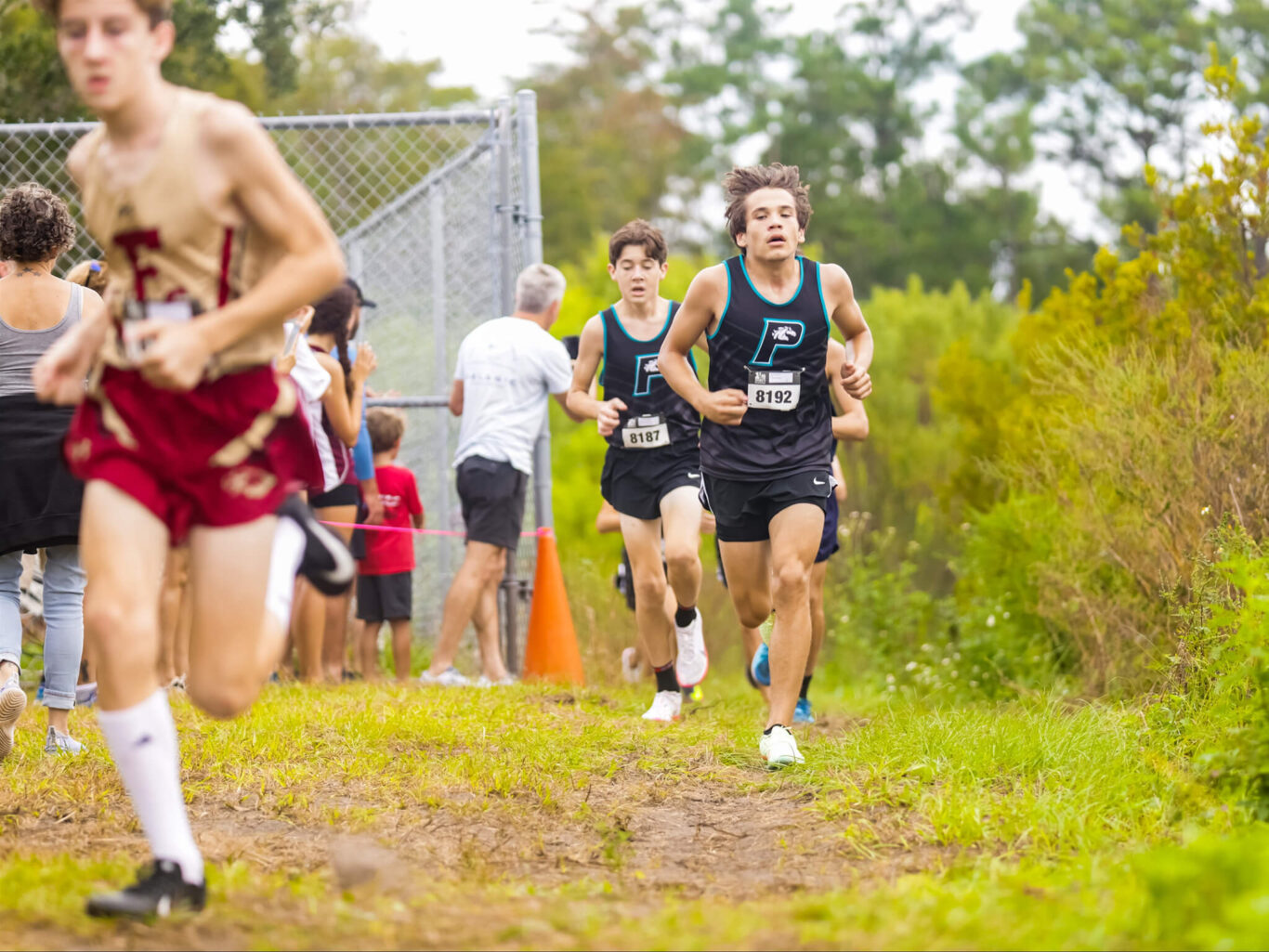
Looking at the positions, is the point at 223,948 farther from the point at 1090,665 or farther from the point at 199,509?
the point at 1090,665

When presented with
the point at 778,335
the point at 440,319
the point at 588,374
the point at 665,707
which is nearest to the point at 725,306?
the point at 778,335

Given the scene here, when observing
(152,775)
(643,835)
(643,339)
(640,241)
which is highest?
(640,241)

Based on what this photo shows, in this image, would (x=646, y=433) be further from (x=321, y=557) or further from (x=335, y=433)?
(x=321, y=557)

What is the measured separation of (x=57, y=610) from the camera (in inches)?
206

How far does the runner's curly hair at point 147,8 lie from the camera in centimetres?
303

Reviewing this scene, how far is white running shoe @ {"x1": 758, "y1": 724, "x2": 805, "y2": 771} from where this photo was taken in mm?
5121

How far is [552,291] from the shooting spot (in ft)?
26.8

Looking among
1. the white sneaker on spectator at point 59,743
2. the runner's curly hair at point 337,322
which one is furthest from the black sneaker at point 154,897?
the runner's curly hair at point 337,322

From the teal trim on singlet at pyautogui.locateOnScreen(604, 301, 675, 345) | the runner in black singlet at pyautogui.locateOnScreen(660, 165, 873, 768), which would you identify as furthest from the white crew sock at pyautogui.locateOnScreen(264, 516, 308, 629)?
the teal trim on singlet at pyautogui.locateOnScreen(604, 301, 675, 345)

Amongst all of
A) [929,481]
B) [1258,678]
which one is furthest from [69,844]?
[929,481]

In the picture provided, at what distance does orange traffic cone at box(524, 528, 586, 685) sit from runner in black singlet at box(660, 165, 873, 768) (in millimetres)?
2969

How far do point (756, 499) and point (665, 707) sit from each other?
1511 millimetres

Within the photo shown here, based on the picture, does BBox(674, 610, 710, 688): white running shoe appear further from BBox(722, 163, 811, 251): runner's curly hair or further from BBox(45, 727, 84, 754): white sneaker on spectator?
BBox(45, 727, 84, 754): white sneaker on spectator

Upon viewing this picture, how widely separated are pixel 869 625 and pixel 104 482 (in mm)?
10780
